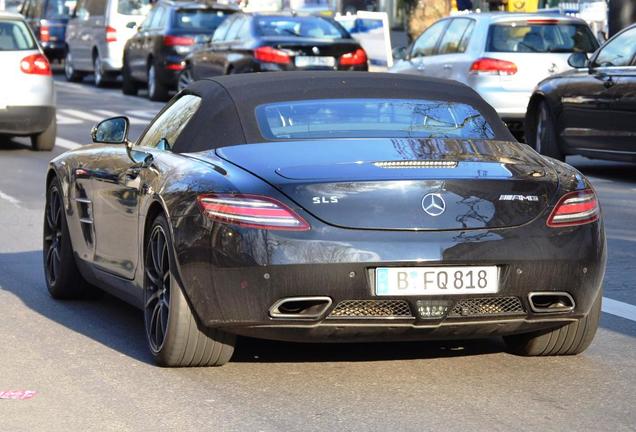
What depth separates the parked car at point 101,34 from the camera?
32688 mm

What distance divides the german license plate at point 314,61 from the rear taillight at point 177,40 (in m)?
4.57

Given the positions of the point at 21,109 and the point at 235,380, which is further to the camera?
the point at 21,109

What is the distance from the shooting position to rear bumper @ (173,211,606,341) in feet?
20.9

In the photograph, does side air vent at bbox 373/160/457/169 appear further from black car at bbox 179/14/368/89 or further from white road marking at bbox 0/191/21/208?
black car at bbox 179/14/368/89

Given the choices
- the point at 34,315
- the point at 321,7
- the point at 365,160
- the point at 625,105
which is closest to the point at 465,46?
the point at 625,105

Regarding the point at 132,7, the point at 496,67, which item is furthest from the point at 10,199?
the point at 132,7

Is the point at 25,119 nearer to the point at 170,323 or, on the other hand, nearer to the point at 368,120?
the point at 368,120

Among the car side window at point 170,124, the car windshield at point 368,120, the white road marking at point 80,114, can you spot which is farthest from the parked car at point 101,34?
the car windshield at point 368,120

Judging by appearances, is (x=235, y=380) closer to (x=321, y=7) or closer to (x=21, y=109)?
(x=21, y=109)

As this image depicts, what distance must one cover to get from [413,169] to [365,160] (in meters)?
0.21

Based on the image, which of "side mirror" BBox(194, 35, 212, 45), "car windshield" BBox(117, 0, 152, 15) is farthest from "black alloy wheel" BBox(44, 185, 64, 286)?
"car windshield" BBox(117, 0, 152, 15)

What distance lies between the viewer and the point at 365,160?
21.9ft

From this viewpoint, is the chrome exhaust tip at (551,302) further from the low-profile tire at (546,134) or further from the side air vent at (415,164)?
the low-profile tire at (546,134)

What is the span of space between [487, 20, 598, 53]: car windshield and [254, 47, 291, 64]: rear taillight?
17.1 ft
